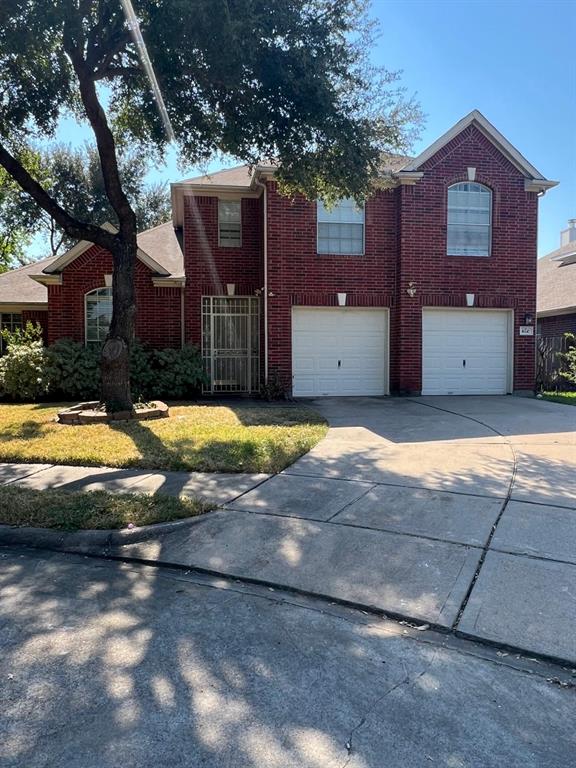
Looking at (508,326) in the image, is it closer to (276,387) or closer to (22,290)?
(276,387)

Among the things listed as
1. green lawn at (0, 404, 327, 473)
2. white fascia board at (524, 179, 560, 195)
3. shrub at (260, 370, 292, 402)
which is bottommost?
green lawn at (0, 404, 327, 473)

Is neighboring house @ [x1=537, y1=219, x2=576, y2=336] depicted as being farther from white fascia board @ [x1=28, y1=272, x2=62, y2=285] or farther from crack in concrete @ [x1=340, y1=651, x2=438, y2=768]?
crack in concrete @ [x1=340, y1=651, x2=438, y2=768]

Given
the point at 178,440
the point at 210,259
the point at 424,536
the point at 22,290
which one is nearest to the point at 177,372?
the point at 210,259

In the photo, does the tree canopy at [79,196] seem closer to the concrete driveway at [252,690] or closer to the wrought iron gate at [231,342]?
the wrought iron gate at [231,342]

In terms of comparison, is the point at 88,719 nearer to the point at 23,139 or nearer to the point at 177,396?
the point at 177,396

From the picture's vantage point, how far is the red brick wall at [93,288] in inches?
587

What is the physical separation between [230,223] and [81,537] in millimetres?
12127

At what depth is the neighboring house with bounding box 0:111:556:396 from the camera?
1397 centimetres

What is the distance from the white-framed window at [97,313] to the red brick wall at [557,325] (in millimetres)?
14499

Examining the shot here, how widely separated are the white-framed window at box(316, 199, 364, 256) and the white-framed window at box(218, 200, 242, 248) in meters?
2.60

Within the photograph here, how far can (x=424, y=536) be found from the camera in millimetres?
4680

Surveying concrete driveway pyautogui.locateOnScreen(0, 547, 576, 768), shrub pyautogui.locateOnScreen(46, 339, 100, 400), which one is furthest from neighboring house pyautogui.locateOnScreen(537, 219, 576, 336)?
concrete driveway pyautogui.locateOnScreen(0, 547, 576, 768)

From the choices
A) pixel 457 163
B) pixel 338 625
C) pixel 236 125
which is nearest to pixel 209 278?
pixel 236 125

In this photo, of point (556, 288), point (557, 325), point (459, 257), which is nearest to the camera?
point (459, 257)
